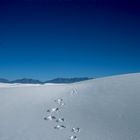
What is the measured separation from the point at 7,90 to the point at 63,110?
14.4ft

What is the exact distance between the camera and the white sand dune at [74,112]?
9406mm

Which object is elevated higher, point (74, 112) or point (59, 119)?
point (74, 112)

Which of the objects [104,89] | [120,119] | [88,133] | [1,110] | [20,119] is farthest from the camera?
[104,89]

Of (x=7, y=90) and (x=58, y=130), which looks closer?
(x=58, y=130)

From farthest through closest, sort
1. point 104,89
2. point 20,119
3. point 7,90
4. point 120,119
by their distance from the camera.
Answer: point 7,90 → point 104,89 → point 20,119 → point 120,119

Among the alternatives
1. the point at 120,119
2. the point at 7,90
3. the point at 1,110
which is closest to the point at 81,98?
the point at 120,119

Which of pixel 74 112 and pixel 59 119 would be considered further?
pixel 74 112

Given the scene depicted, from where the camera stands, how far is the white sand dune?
9.41 meters

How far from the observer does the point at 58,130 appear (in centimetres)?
969

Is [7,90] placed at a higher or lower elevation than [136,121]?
higher

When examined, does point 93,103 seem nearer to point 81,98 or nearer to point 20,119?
point 81,98

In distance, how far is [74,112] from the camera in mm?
10914

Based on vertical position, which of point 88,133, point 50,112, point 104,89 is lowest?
point 88,133

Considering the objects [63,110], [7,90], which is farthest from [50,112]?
[7,90]
